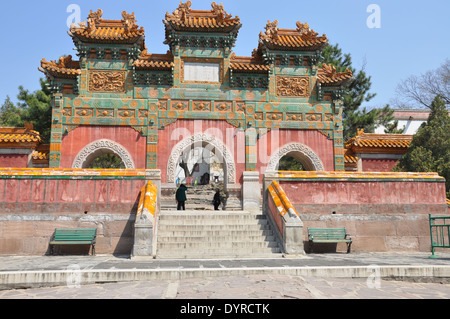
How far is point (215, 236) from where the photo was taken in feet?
33.7

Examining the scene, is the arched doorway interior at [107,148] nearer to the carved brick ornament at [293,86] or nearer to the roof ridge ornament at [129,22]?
the roof ridge ornament at [129,22]

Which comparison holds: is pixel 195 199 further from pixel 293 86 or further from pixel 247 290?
pixel 247 290

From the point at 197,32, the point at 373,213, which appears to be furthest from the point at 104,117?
the point at 373,213

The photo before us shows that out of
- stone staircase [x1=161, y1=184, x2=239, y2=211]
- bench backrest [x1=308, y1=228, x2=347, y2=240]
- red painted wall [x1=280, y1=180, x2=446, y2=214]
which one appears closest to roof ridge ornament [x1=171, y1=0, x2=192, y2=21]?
stone staircase [x1=161, y1=184, x2=239, y2=211]

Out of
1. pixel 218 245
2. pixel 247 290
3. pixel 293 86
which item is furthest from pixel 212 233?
pixel 293 86

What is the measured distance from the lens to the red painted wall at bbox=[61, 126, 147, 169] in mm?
15469

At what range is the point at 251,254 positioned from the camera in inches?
368

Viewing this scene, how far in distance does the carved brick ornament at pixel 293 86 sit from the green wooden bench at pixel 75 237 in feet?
32.9

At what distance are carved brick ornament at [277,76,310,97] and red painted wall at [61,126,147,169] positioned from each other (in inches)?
247

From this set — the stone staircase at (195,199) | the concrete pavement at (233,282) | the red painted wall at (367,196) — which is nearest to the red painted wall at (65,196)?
the concrete pavement at (233,282)

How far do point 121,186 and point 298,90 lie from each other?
9.31 meters

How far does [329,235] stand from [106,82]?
10.9 metres

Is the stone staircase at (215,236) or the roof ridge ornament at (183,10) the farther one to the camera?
the roof ridge ornament at (183,10)

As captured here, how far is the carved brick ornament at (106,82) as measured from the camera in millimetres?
15906
